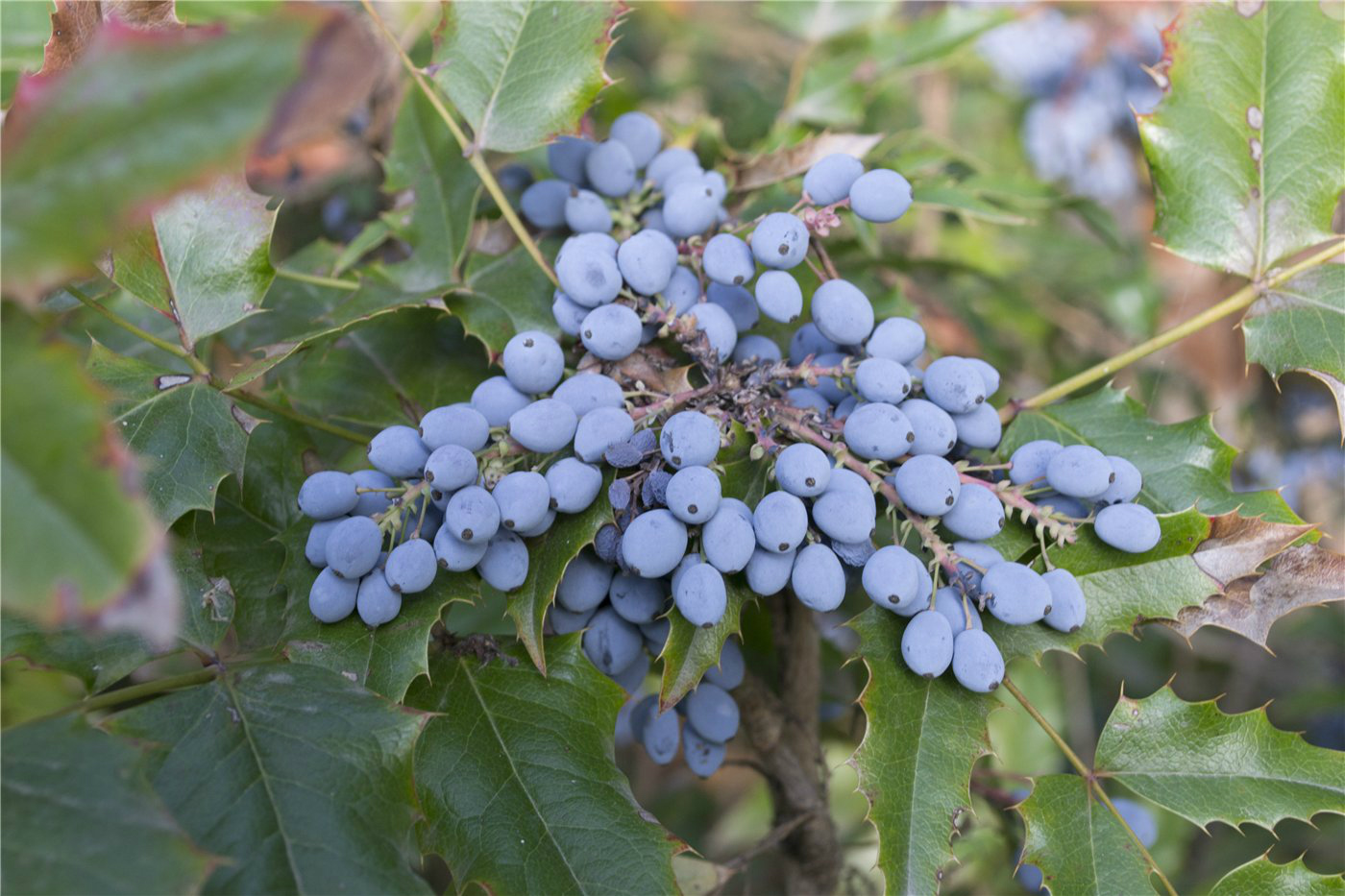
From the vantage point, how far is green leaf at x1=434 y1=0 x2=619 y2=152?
1.03 meters

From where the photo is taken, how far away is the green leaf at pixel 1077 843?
90 centimetres

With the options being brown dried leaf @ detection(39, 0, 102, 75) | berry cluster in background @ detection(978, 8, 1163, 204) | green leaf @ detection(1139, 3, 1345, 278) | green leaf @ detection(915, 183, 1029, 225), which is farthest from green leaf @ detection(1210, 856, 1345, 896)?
berry cluster in background @ detection(978, 8, 1163, 204)

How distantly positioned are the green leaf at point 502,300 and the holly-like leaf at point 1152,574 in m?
0.54

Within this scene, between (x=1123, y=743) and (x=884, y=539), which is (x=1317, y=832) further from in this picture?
(x=884, y=539)

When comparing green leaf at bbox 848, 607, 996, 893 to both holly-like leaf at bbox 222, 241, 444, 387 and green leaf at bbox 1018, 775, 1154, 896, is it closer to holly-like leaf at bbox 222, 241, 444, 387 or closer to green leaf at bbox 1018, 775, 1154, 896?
green leaf at bbox 1018, 775, 1154, 896

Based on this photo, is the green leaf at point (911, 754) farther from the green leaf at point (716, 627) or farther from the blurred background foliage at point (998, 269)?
the blurred background foliage at point (998, 269)

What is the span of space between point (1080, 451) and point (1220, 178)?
474 millimetres

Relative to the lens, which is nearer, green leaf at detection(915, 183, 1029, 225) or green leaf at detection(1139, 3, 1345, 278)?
green leaf at detection(1139, 3, 1345, 278)

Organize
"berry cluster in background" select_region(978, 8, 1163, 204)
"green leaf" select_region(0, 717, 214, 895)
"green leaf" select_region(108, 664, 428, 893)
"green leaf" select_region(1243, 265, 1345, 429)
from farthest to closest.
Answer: "berry cluster in background" select_region(978, 8, 1163, 204), "green leaf" select_region(1243, 265, 1345, 429), "green leaf" select_region(108, 664, 428, 893), "green leaf" select_region(0, 717, 214, 895)

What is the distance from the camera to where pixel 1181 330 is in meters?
1.06

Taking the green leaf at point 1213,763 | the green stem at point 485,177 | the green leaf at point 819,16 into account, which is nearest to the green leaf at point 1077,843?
the green leaf at point 1213,763

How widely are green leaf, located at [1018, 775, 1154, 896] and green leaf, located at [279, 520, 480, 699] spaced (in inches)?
23.2

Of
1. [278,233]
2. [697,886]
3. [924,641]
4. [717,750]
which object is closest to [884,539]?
[924,641]

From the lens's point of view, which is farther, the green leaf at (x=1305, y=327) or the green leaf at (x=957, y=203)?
the green leaf at (x=957, y=203)
